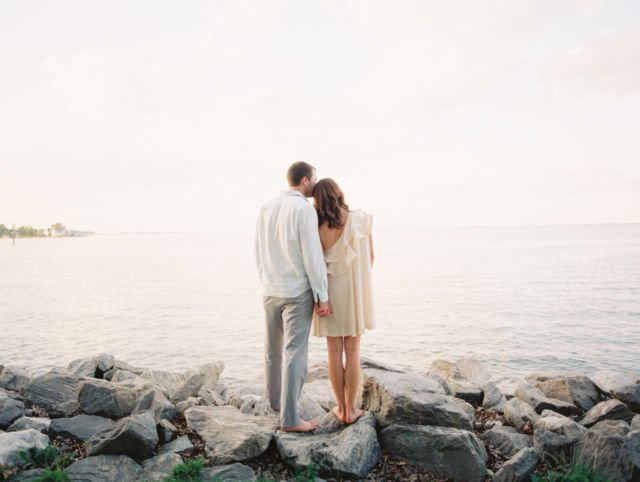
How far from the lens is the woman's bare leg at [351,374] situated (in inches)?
217

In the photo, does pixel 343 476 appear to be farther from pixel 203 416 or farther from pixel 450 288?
pixel 450 288

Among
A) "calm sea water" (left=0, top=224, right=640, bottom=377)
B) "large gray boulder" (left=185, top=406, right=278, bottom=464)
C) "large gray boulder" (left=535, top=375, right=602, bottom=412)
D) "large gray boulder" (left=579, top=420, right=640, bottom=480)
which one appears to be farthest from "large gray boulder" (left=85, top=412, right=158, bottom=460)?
"calm sea water" (left=0, top=224, right=640, bottom=377)

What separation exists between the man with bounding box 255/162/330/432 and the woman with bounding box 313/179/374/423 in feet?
0.61

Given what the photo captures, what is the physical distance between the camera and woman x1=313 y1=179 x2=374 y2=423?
5.37 metres

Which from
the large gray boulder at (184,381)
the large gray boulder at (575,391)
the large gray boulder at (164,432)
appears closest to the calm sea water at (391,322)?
the large gray boulder at (184,381)

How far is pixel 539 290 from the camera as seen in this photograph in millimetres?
31297

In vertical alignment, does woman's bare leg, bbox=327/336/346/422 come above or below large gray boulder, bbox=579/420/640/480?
above

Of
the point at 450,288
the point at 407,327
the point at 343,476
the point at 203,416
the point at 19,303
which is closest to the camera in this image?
the point at 343,476

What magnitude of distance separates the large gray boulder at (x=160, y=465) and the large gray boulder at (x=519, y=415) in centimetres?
436

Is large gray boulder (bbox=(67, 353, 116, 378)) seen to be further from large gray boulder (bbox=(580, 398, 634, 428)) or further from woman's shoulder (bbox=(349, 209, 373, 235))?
large gray boulder (bbox=(580, 398, 634, 428))

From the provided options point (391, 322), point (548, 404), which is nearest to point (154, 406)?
point (548, 404)

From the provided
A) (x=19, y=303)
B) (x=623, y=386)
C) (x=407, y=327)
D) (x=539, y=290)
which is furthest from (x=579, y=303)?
(x=19, y=303)

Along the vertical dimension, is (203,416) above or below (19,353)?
Answer: above

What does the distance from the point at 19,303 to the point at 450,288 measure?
26567mm
